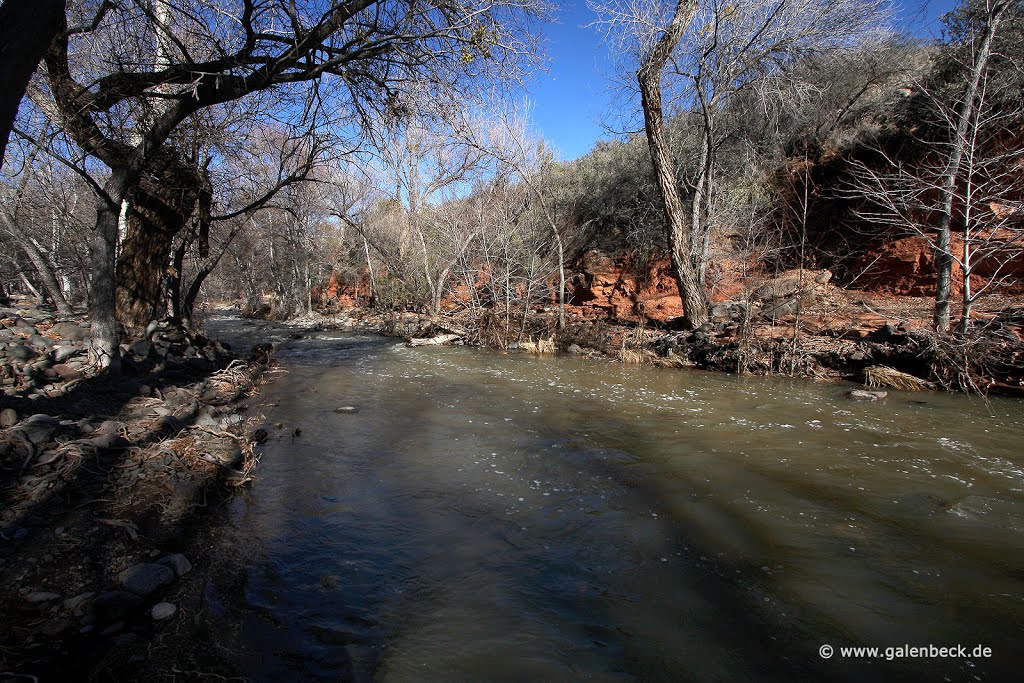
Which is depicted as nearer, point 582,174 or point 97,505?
point 97,505

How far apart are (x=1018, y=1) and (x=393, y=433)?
15.6m

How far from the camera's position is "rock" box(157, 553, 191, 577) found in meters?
3.02

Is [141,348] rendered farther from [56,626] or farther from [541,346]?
[541,346]

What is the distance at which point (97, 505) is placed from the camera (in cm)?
352

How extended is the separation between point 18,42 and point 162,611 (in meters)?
3.37

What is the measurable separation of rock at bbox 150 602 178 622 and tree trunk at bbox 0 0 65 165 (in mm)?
2825

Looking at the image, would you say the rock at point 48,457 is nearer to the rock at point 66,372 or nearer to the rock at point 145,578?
the rock at point 145,578

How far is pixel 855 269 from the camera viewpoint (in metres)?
14.7

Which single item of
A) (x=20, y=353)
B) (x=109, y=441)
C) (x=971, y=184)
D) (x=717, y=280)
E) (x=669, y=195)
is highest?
(x=669, y=195)

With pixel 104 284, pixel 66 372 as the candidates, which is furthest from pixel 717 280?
pixel 66 372

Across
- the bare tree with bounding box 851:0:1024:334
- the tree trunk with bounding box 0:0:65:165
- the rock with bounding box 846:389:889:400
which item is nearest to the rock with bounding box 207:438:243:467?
the tree trunk with bounding box 0:0:65:165

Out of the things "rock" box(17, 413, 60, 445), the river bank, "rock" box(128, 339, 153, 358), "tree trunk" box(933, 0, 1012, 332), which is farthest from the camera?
"tree trunk" box(933, 0, 1012, 332)

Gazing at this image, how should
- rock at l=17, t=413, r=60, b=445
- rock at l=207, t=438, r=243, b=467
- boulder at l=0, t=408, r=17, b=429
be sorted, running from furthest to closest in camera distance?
rock at l=207, t=438, r=243, b=467 < boulder at l=0, t=408, r=17, b=429 < rock at l=17, t=413, r=60, b=445

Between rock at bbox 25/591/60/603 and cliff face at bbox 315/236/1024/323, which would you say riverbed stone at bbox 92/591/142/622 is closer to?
rock at bbox 25/591/60/603
